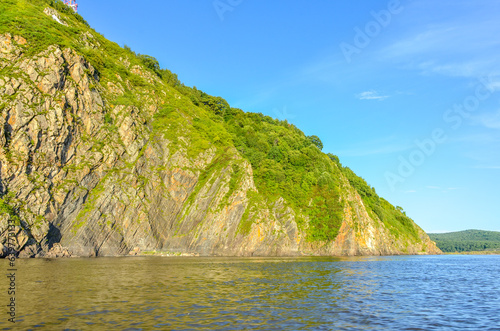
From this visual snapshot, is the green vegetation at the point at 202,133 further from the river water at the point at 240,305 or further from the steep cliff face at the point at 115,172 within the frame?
the river water at the point at 240,305

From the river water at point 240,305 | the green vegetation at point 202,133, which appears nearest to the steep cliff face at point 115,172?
the green vegetation at point 202,133

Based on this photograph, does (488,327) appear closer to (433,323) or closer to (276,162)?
(433,323)

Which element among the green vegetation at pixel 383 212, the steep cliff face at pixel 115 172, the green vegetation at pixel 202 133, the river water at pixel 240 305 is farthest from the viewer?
the green vegetation at pixel 383 212

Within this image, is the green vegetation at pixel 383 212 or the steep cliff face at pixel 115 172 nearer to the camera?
the steep cliff face at pixel 115 172

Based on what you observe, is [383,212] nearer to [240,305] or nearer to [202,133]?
[202,133]

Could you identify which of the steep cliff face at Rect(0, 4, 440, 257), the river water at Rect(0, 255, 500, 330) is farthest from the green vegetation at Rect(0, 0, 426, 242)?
the river water at Rect(0, 255, 500, 330)

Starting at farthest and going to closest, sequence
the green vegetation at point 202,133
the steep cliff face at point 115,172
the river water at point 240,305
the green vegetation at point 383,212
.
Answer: the green vegetation at point 383,212, the green vegetation at point 202,133, the steep cliff face at point 115,172, the river water at point 240,305

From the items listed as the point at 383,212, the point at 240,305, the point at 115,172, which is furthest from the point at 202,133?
the point at 383,212

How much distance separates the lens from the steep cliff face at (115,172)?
2840 inches

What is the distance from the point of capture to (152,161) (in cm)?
9681

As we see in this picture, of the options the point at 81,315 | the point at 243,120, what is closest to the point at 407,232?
the point at 243,120

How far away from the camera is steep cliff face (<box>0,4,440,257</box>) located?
7213 cm

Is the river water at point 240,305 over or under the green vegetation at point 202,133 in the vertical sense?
under

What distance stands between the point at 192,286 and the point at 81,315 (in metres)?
12.5
